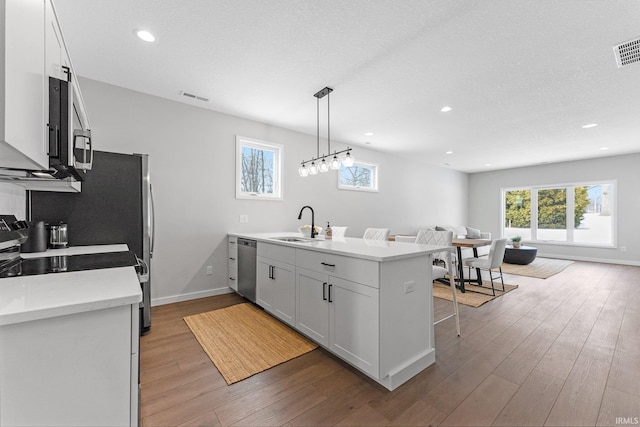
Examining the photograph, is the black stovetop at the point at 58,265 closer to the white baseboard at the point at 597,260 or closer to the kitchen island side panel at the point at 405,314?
the kitchen island side panel at the point at 405,314

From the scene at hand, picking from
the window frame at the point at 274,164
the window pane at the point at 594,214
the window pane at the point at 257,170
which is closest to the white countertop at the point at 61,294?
the window frame at the point at 274,164

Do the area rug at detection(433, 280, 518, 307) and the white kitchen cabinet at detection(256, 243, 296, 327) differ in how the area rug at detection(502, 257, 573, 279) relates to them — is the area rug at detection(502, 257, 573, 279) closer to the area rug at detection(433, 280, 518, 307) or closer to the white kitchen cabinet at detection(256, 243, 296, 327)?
the area rug at detection(433, 280, 518, 307)

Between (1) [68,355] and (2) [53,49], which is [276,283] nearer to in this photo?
(1) [68,355]

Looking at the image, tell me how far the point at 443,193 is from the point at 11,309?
8.77 metres

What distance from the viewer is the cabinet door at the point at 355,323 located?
1723 mm

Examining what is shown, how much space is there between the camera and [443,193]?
8109mm

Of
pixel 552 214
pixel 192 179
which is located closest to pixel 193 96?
pixel 192 179

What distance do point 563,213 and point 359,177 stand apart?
6098 mm

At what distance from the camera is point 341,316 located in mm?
1964

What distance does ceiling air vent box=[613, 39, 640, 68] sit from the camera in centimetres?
229

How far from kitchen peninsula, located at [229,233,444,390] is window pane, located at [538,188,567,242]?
308 inches

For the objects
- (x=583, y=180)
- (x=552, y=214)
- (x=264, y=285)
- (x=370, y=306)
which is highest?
(x=583, y=180)

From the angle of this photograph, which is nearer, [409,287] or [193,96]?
[409,287]

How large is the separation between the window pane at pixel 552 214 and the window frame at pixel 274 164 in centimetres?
782
